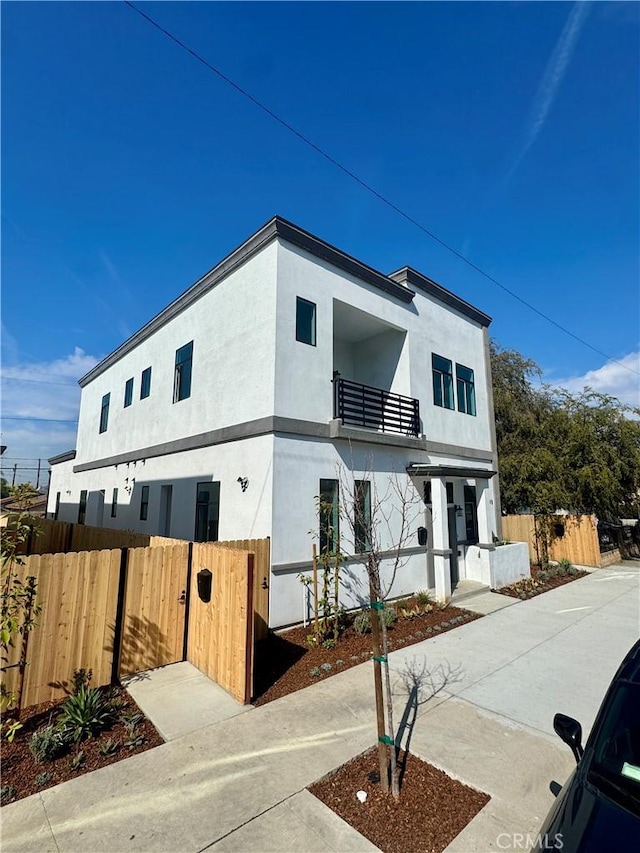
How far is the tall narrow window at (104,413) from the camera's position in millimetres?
17922

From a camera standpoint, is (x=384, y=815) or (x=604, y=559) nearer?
(x=384, y=815)

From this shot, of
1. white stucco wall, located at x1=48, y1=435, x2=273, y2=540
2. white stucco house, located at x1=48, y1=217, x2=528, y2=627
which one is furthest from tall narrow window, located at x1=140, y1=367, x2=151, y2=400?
white stucco wall, located at x1=48, y1=435, x2=273, y2=540

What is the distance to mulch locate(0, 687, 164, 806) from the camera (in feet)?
11.9

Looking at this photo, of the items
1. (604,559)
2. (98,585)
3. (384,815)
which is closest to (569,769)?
(384,815)

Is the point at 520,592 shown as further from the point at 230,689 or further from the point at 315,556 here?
the point at 230,689

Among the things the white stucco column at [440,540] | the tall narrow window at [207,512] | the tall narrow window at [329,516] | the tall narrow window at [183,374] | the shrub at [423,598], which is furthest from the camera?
the tall narrow window at [183,374]

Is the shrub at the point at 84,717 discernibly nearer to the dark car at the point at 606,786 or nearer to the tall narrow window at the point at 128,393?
the dark car at the point at 606,786

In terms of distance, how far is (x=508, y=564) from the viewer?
1213 centimetres

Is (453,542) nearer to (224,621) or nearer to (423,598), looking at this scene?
(423,598)

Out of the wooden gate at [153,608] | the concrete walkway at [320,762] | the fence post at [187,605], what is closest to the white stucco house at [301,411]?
the fence post at [187,605]

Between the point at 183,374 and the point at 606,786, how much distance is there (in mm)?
12285

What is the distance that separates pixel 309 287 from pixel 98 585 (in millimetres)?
7502

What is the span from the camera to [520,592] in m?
11.2

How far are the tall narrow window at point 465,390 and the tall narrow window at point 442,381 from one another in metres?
0.51
